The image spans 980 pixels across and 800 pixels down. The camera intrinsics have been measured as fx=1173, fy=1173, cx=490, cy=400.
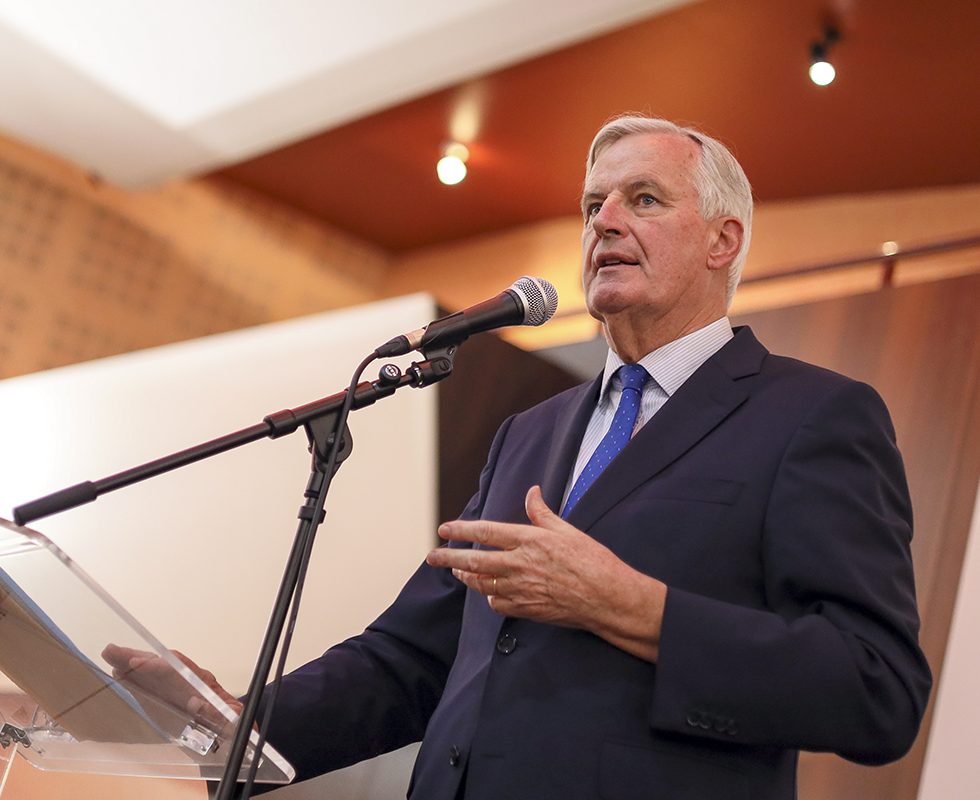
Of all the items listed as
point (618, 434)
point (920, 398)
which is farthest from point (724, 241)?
point (920, 398)

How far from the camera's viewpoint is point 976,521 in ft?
8.49

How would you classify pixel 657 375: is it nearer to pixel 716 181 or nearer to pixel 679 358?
pixel 679 358

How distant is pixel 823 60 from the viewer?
15.6 feet

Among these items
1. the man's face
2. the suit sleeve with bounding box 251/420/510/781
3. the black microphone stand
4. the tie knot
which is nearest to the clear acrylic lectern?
the black microphone stand

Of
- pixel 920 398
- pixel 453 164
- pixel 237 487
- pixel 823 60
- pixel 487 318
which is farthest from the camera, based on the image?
pixel 453 164

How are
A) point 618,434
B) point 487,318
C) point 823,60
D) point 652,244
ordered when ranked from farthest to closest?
point 823,60, point 652,244, point 618,434, point 487,318

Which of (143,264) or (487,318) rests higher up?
(143,264)

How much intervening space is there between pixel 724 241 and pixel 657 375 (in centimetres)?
32

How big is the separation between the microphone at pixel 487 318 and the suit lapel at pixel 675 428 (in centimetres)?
22

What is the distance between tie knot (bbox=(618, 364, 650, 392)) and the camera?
1.79m

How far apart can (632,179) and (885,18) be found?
3132 mm

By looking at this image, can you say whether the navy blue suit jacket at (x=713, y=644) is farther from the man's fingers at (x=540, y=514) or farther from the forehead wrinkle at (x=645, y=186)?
the forehead wrinkle at (x=645, y=186)

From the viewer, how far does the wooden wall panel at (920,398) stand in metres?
2.58

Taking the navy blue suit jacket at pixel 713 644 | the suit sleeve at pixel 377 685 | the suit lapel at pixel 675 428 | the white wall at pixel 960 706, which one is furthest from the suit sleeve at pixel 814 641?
the white wall at pixel 960 706
